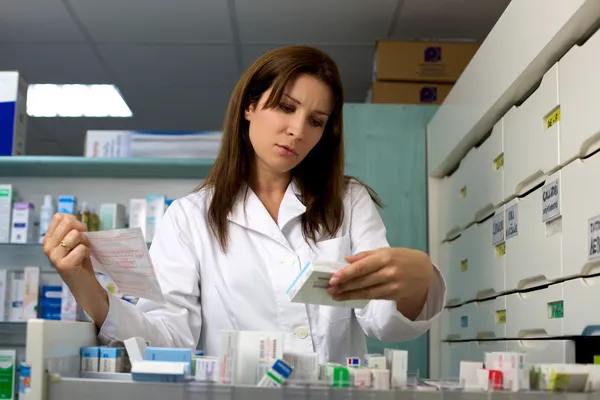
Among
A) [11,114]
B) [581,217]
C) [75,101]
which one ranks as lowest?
[581,217]

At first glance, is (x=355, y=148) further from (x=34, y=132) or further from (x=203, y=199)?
(x=34, y=132)

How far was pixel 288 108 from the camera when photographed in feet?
5.01

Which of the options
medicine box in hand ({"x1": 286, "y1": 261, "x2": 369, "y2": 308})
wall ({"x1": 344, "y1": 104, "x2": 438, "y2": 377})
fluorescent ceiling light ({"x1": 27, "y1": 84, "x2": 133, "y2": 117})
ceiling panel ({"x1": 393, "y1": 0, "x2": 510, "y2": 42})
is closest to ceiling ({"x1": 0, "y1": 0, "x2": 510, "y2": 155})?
ceiling panel ({"x1": 393, "y1": 0, "x2": 510, "y2": 42})

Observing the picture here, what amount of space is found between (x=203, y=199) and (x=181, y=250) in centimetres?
15

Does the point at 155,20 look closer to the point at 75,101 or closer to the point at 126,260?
the point at 75,101

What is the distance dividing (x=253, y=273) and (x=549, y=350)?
68 cm

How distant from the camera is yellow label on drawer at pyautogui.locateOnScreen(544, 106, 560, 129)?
162cm

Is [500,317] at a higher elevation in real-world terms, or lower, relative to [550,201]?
lower

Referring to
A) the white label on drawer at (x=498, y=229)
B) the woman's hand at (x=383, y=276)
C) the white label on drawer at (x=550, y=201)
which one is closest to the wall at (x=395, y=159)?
the white label on drawer at (x=498, y=229)

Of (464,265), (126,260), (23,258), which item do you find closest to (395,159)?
(464,265)

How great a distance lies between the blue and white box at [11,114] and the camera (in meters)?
3.18

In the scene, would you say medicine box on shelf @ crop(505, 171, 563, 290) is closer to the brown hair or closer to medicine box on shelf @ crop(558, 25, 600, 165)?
medicine box on shelf @ crop(558, 25, 600, 165)

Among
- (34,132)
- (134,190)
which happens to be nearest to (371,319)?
(134,190)

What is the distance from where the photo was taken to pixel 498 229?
2.08m
